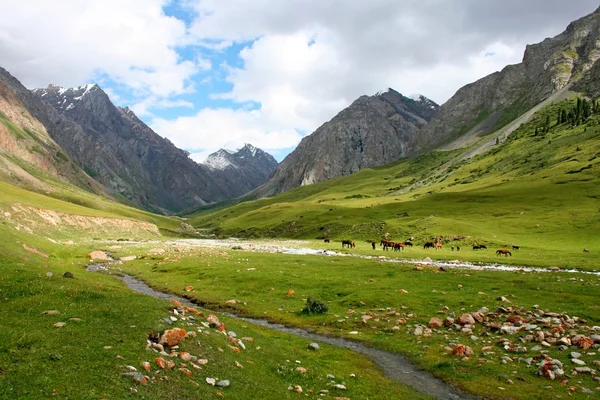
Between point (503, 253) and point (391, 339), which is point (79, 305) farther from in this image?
point (503, 253)

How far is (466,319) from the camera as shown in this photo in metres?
29.2

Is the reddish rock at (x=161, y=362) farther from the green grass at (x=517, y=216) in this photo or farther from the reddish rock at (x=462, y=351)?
the green grass at (x=517, y=216)

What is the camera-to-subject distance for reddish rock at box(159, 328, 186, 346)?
1859 centimetres

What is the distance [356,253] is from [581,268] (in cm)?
3736

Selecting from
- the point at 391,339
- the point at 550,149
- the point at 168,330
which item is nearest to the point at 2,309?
the point at 168,330

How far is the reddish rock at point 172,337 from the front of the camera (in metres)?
18.6

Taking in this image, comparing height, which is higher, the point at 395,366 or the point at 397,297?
the point at 397,297

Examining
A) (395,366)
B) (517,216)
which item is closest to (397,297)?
(395,366)

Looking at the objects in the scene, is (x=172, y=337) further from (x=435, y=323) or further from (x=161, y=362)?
(x=435, y=323)

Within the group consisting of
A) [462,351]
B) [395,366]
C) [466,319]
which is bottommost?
[395,366]

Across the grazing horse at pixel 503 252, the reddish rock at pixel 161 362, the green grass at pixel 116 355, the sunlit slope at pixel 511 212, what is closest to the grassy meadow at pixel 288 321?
the green grass at pixel 116 355

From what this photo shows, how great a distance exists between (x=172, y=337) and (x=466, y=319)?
2126 cm

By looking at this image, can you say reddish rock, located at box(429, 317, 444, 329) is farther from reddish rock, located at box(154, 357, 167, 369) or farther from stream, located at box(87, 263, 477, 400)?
reddish rock, located at box(154, 357, 167, 369)

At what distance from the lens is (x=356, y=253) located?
7931 cm
